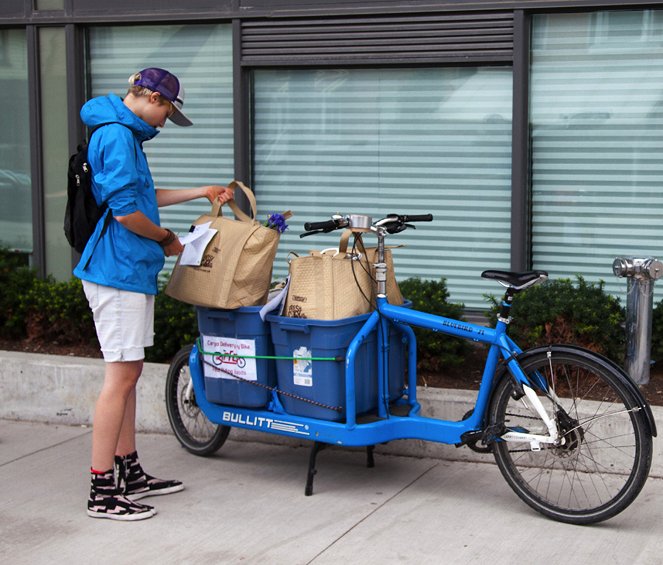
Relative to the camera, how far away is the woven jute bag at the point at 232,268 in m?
5.34

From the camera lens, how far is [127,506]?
512 centimetres

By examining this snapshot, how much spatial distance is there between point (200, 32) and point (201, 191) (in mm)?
3022

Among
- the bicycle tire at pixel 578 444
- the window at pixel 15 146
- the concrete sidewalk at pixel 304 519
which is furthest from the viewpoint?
the window at pixel 15 146

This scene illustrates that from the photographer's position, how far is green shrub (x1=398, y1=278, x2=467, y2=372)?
6527mm

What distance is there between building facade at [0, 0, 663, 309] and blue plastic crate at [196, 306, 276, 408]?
249 centimetres

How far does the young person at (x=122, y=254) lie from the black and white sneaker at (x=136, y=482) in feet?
0.38

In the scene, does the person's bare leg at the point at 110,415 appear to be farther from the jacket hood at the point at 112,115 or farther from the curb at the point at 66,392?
the curb at the point at 66,392

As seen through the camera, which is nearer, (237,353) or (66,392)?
(237,353)

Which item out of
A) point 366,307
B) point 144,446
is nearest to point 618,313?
point 366,307

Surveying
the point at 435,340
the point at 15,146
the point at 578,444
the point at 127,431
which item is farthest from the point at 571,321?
the point at 15,146

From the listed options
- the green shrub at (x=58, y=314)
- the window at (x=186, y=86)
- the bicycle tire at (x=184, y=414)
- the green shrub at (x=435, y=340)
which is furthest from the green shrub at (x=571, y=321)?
the green shrub at (x=58, y=314)

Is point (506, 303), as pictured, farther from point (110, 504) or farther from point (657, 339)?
point (110, 504)

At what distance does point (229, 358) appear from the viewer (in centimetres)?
557

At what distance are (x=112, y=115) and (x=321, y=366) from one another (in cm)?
145
